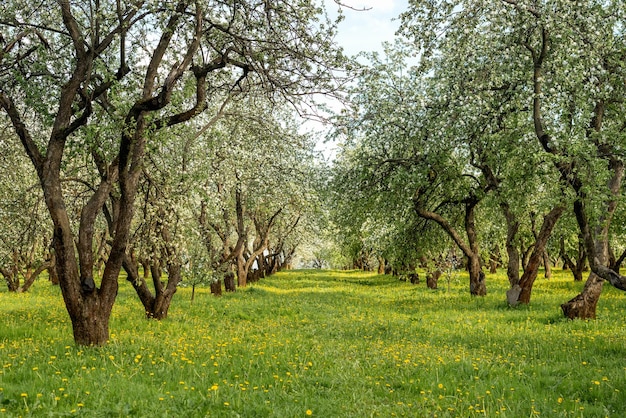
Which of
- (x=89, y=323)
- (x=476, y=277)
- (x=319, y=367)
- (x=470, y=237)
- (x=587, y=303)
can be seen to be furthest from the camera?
(x=476, y=277)

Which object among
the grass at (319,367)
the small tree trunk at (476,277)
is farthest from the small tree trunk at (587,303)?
the small tree trunk at (476,277)

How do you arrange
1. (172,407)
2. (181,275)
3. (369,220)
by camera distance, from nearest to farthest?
(172,407), (181,275), (369,220)

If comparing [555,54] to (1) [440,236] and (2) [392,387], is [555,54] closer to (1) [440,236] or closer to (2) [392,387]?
(2) [392,387]

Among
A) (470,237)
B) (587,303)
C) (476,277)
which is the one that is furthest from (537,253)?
(476,277)

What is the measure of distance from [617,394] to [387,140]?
12.0m

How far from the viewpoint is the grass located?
26.4 ft

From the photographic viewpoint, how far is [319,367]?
10688mm

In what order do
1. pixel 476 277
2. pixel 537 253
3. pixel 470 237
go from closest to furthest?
1. pixel 537 253
2. pixel 470 237
3. pixel 476 277

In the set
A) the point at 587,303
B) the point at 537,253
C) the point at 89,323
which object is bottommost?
the point at 587,303

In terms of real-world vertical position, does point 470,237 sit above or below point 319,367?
above

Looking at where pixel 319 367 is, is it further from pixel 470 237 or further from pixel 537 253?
pixel 470 237

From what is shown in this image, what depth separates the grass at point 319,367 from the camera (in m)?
8.04

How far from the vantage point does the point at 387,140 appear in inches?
765

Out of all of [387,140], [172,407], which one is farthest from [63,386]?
[387,140]
